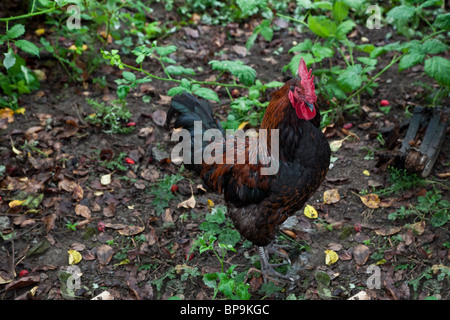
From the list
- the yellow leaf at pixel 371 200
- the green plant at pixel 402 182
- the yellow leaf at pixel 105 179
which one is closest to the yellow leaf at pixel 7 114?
the yellow leaf at pixel 105 179

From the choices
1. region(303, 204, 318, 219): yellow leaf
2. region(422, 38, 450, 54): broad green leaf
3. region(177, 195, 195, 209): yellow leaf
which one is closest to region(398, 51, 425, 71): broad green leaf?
region(422, 38, 450, 54): broad green leaf

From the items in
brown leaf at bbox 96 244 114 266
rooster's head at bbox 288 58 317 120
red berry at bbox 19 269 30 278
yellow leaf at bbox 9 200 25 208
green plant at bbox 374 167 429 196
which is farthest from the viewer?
green plant at bbox 374 167 429 196

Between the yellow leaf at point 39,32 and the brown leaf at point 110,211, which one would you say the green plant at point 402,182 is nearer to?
the brown leaf at point 110,211

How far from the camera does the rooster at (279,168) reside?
3363 mm

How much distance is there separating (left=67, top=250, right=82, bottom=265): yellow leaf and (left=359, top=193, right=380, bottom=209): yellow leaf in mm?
2909

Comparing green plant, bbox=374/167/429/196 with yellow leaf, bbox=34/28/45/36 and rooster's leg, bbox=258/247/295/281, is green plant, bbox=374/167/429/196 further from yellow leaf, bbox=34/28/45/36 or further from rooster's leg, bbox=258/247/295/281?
yellow leaf, bbox=34/28/45/36

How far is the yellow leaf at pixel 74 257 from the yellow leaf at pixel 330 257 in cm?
232

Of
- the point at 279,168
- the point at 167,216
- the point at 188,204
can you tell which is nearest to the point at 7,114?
the point at 167,216

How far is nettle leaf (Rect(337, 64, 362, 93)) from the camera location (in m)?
4.77

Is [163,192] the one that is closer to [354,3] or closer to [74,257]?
[74,257]

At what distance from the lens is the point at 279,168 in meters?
3.47

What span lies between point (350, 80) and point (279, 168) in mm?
1915

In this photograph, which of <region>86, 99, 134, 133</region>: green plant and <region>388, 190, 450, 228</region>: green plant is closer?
<region>388, 190, 450, 228</region>: green plant
